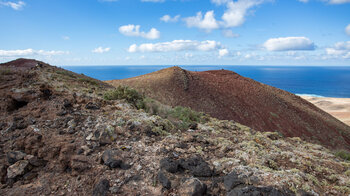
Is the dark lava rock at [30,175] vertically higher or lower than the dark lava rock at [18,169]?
lower

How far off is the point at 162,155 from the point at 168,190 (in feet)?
3.41

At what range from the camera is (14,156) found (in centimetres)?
410

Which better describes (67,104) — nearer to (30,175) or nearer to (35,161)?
(35,161)

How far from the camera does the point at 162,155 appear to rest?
4.36 m

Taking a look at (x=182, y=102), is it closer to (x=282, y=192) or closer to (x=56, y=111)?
(x=56, y=111)

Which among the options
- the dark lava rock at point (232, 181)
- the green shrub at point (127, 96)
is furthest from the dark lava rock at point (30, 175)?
the green shrub at point (127, 96)

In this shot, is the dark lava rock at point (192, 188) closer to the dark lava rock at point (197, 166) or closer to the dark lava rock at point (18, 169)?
the dark lava rock at point (197, 166)

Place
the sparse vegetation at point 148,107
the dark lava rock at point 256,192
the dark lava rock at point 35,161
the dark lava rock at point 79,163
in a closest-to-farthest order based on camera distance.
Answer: the dark lava rock at point 256,192 < the dark lava rock at point 79,163 < the dark lava rock at point 35,161 < the sparse vegetation at point 148,107

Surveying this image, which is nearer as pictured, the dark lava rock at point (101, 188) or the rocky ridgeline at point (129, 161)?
the dark lava rock at point (101, 188)

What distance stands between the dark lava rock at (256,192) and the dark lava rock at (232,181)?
0.17 m

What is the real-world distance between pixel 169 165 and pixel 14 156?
3.24m

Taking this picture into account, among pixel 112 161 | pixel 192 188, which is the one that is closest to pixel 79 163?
pixel 112 161

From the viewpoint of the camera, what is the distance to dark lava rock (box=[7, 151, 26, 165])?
13.2ft

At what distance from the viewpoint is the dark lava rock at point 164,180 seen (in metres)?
3.43
